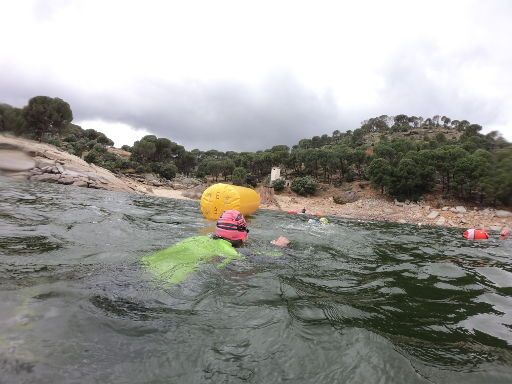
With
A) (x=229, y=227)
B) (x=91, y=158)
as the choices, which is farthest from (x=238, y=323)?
(x=91, y=158)

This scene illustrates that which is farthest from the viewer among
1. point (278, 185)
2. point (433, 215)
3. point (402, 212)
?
point (278, 185)

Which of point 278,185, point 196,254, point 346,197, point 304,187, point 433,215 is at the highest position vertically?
point 304,187

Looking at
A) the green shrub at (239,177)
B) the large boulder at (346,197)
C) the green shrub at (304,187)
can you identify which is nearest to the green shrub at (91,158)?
the green shrub at (239,177)

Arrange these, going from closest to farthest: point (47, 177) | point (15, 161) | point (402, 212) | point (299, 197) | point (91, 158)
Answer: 1. point (15, 161)
2. point (47, 177)
3. point (402, 212)
4. point (91, 158)
5. point (299, 197)

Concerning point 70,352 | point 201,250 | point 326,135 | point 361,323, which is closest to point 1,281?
point 70,352

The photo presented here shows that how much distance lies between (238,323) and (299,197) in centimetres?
4560

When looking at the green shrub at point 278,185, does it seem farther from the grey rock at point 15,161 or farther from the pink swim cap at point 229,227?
the pink swim cap at point 229,227

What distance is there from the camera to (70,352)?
276 centimetres

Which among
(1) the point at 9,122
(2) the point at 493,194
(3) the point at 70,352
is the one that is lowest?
(3) the point at 70,352

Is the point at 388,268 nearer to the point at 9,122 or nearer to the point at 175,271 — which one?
the point at 175,271

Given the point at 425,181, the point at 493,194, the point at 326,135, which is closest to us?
the point at 493,194

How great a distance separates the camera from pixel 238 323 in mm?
3682

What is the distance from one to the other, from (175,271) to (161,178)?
53.0 metres

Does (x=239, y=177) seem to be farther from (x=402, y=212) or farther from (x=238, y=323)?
(x=238, y=323)
